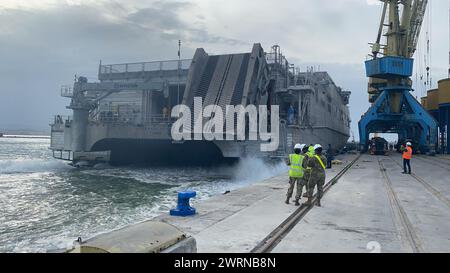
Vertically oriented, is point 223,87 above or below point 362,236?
above

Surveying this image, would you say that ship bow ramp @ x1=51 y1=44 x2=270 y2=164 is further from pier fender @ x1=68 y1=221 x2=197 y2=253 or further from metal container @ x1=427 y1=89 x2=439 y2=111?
metal container @ x1=427 y1=89 x2=439 y2=111

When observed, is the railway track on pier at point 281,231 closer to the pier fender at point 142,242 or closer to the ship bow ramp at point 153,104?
the pier fender at point 142,242

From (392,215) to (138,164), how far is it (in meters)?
28.8

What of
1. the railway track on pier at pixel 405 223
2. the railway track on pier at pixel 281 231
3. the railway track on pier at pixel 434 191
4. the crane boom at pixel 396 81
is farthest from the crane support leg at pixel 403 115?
the railway track on pier at pixel 281 231

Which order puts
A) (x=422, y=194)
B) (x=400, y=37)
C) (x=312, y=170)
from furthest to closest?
(x=400, y=37) < (x=422, y=194) < (x=312, y=170)

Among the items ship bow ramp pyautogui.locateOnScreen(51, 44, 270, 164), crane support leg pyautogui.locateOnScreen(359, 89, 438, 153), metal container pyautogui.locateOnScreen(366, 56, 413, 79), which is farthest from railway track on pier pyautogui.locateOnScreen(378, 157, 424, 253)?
crane support leg pyautogui.locateOnScreen(359, 89, 438, 153)

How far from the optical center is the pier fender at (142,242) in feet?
12.9

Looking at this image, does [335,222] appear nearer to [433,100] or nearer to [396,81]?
[396,81]

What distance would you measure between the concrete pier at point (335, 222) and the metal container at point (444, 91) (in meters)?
35.6

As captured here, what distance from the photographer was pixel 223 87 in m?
25.9

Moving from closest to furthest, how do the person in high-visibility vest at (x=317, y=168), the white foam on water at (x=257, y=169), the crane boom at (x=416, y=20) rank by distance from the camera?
the person in high-visibility vest at (x=317, y=168), the white foam on water at (x=257, y=169), the crane boom at (x=416, y=20)

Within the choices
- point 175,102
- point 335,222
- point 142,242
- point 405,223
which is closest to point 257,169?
point 175,102
